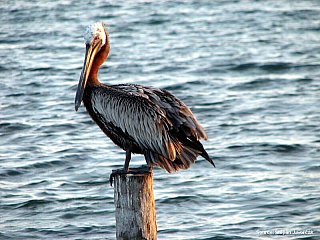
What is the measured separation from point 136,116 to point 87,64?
0.66 meters

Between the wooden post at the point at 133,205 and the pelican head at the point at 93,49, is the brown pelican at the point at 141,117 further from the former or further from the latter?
the wooden post at the point at 133,205

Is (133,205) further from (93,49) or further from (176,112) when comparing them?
(93,49)

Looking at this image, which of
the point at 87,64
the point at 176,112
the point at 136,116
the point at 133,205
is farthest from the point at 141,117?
the point at 133,205

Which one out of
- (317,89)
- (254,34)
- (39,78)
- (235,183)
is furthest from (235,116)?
Result: (254,34)

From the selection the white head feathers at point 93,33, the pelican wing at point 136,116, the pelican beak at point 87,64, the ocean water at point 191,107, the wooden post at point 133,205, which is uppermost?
the white head feathers at point 93,33

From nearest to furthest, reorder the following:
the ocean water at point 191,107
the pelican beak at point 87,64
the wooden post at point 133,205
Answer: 1. the wooden post at point 133,205
2. the pelican beak at point 87,64
3. the ocean water at point 191,107

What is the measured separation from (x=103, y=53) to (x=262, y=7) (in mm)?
14520

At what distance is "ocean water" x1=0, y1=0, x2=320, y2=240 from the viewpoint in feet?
25.8

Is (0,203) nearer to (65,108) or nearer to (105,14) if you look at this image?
(65,108)

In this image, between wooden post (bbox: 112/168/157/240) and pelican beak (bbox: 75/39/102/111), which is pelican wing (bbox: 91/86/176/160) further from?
wooden post (bbox: 112/168/157/240)

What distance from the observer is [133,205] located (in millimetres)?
→ 4965

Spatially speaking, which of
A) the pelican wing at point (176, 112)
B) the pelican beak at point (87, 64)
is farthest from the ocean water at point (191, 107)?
the pelican beak at point (87, 64)

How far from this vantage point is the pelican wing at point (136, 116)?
564cm

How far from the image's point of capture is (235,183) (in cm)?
870
